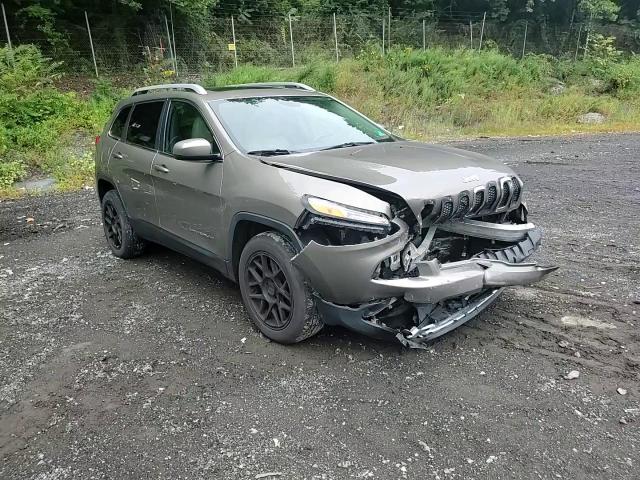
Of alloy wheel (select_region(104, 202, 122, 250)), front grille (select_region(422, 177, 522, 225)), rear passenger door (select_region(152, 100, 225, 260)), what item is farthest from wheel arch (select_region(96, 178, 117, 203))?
front grille (select_region(422, 177, 522, 225))

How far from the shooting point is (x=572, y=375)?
3.23 m

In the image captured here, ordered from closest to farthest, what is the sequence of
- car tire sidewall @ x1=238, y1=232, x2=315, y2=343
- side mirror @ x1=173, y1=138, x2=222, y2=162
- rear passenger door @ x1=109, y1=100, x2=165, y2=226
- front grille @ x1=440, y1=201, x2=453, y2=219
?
front grille @ x1=440, y1=201, x2=453, y2=219
car tire sidewall @ x1=238, y1=232, x2=315, y2=343
side mirror @ x1=173, y1=138, x2=222, y2=162
rear passenger door @ x1=109, y1=100, x2=165, y2=226

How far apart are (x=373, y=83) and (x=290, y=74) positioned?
9.16 feet

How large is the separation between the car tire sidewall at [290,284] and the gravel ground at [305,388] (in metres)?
0.13

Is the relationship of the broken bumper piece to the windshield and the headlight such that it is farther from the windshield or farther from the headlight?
the windshield

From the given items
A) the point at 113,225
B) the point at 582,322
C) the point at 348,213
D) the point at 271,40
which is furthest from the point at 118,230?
the point at 271,40

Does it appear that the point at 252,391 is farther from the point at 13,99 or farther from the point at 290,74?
the point at 290,74

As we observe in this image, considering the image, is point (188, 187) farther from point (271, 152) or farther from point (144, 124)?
point (144, 124)

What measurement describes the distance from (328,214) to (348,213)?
121mm

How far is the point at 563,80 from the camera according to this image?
22.1m

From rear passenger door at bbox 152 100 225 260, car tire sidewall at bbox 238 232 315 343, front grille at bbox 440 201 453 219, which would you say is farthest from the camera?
rear passenger door at bbox 152 100 225 260

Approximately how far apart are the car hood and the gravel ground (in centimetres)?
108

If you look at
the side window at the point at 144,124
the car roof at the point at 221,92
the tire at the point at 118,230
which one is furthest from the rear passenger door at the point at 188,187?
the tire at the point at 118,230

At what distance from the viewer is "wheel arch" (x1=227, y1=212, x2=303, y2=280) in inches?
136
